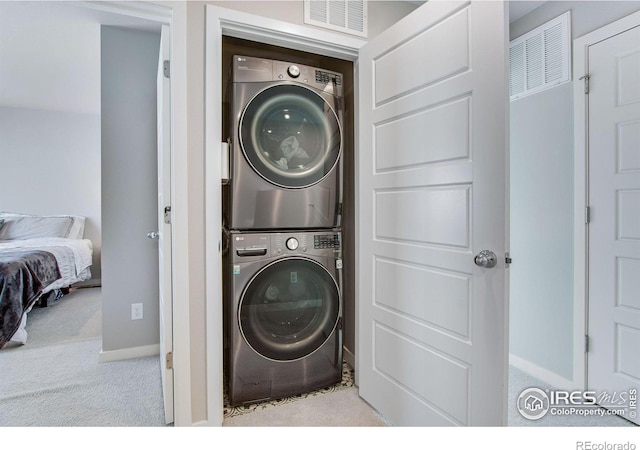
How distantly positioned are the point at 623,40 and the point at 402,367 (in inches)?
80.0

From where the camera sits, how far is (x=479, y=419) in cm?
120

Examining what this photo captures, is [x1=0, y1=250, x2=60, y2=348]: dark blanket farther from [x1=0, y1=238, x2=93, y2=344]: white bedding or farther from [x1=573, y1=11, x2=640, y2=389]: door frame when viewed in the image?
Answer: [x1=573, y1=11, x2=640, y2=389]: door frame

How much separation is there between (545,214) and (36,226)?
5.63 metres

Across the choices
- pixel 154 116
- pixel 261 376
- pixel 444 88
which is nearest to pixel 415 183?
pixel 444 88

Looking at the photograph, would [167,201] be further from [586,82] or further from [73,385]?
[586,82]

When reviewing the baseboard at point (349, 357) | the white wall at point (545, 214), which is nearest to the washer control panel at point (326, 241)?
the baseboard at point (349, 357)

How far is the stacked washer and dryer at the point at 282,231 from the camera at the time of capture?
5.77ft

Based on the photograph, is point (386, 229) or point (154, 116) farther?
point (154, 116)

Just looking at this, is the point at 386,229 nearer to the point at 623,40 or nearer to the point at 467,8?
the point at 467,8

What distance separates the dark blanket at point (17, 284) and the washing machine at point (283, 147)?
2.04 metres

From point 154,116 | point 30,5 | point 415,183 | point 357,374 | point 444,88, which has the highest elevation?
point 30,5

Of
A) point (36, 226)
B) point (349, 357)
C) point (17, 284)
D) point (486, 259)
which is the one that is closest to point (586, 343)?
point (486, 259)

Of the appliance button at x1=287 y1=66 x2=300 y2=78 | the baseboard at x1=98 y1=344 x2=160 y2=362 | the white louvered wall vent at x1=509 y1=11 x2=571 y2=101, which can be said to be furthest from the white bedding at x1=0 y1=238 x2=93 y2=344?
the white louvered wall vent at x1=509 y1=11 x2=571 y2=101

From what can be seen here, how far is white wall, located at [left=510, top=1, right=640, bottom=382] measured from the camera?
6.42ft
